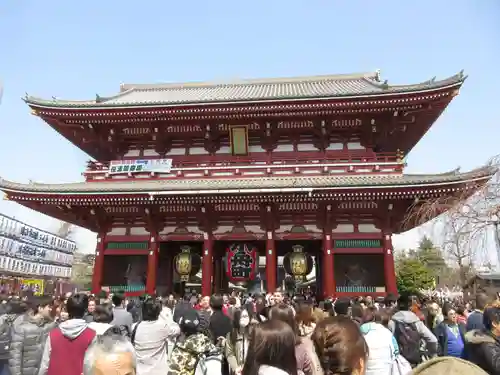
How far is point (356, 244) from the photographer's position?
15.0 meters

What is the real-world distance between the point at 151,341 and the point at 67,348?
1.02 meters

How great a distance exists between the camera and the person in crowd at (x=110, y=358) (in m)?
2.07

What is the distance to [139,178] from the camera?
16531 millimetres

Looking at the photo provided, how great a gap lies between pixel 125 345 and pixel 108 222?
606 inches

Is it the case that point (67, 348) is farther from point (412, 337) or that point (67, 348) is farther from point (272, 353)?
point (412, 337)

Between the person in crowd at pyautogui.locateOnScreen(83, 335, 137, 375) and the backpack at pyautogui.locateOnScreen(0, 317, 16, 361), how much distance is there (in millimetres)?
4578

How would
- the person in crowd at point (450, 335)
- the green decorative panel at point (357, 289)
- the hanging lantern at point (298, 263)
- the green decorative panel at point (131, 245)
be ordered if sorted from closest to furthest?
the person in crowd at point (450, 335) < the green decorative panel at point (357, 289) < the hanging lantern at point (298, 263) < the green decorative panel at point (131, 245)

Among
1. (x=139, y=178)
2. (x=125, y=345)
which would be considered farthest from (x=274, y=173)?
(x=125, y=345)

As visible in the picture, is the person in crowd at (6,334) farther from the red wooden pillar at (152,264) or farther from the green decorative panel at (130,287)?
the green decorative panel at (130,287)

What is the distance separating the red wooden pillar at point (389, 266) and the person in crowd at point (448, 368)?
1395 cm

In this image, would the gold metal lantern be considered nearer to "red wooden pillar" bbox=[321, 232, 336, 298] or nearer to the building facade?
the building facade

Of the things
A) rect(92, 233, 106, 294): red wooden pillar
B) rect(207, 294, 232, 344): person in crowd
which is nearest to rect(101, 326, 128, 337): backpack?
rect(207, 294, 232, 344): person in crowd

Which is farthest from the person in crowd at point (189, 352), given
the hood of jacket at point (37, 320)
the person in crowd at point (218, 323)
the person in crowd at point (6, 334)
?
the person in crowd at point (6, 334)

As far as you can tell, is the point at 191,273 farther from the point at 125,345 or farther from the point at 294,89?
the point at 125,345
